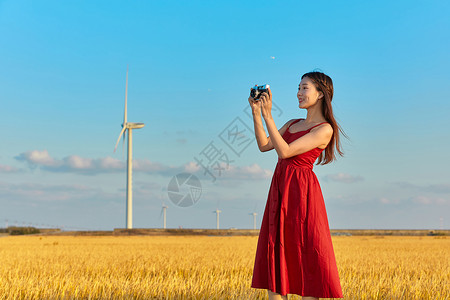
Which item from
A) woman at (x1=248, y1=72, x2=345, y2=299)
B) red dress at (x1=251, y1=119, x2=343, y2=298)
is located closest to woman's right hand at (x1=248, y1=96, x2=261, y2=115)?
woman at (x1=248, y1=72, x2=345, y2=299)

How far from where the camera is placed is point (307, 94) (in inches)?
173

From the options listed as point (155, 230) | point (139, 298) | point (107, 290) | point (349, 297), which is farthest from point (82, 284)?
point (155, 230)

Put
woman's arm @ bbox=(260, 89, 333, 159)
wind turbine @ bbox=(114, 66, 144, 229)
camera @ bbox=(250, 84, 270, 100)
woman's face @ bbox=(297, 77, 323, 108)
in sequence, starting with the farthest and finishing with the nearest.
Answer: wind turbine @ bbox=(114, 66, 144, 229) → woman's face @ bbox=(297, 77, 323, 108) → camera @ bbox=(250, 84, 270, 100) → woman's arm @ bbox=(260, 89, 333, 159)

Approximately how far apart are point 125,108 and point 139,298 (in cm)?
4362

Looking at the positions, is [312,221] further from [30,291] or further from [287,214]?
[30,291]

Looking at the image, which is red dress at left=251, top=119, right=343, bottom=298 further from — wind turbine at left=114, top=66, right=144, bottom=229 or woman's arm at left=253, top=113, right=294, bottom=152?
wind turbine at left=114, top=66, right=144, bottom=229

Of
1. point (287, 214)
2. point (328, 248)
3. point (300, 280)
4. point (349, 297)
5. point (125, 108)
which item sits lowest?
point (349, 297)

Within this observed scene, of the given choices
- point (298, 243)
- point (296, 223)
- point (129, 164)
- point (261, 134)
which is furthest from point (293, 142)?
point (129, 164)

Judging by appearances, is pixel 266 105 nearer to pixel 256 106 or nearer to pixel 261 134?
pixel 256 106

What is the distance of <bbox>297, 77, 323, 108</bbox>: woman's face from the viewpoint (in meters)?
4.41

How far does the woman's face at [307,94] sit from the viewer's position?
441 cm

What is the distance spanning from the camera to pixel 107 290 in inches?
273

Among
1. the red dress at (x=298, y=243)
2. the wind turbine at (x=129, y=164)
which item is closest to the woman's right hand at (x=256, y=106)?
the red dress at (x=298, y=243)

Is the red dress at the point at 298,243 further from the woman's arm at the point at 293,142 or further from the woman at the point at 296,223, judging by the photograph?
the woman's arm at the point at 293,142
